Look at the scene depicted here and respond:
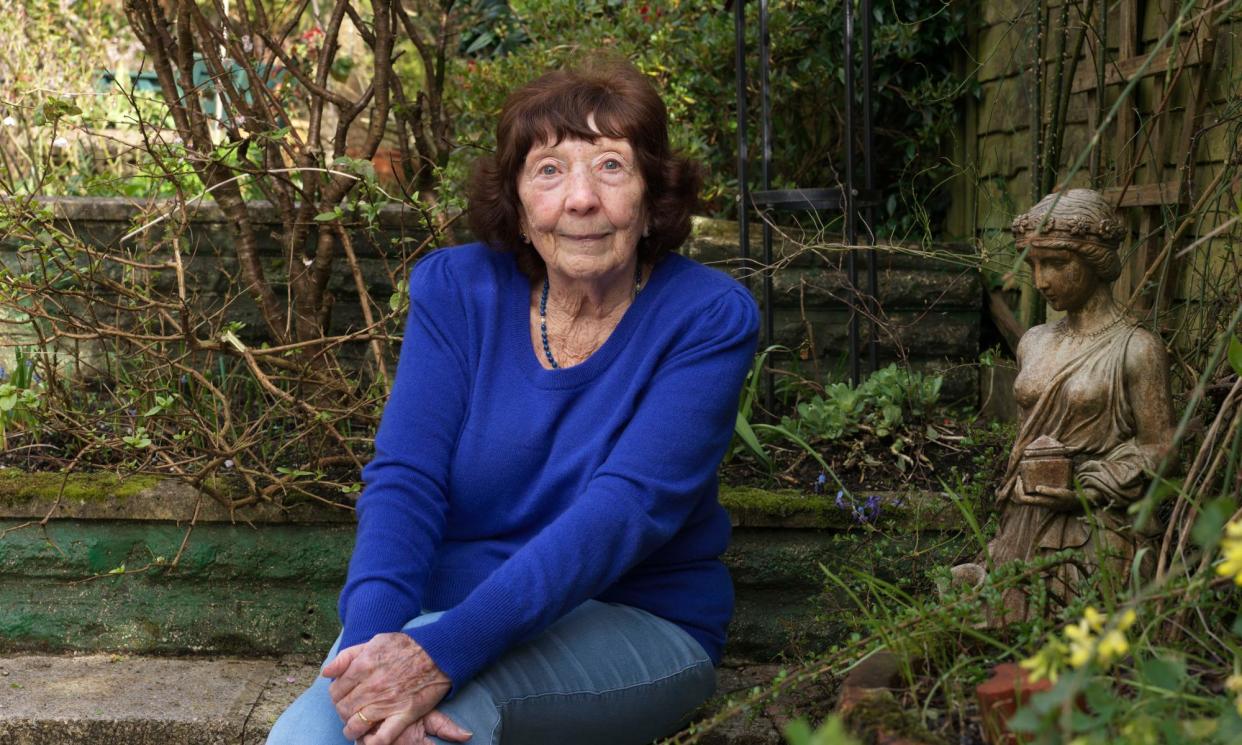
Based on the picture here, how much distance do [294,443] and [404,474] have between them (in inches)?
49.1

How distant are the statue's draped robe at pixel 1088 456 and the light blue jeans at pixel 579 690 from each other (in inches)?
22.9

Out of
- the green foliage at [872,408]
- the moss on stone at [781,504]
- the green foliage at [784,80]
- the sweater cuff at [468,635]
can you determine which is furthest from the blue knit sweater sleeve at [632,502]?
the green foliage at [784,80]

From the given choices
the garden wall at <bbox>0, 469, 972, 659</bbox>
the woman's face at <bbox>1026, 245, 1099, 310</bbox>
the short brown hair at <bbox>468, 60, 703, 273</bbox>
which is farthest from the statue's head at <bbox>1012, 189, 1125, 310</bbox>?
the garden wall at <bbox>0, 469, 972, 659</bbox>

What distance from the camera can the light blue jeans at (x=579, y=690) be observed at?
197cm

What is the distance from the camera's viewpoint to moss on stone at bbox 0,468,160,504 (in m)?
3.10

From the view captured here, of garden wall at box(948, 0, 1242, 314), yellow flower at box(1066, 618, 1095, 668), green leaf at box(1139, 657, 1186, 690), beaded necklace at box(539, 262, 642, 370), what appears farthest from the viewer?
garden wall at box(948, 0, 1242, 314)

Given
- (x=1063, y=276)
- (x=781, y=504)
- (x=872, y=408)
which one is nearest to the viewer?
(x=1063, y=276)

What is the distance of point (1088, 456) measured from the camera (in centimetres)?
206

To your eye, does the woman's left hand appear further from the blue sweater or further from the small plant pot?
the small plant pot

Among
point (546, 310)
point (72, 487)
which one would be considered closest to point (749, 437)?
point (546, 310)

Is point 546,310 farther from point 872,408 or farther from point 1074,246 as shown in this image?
point 872,408

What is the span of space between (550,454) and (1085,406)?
0.89 m

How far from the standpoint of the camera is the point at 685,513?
2184 mm

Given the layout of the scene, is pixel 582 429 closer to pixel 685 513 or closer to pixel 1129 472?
pixel 685 513
